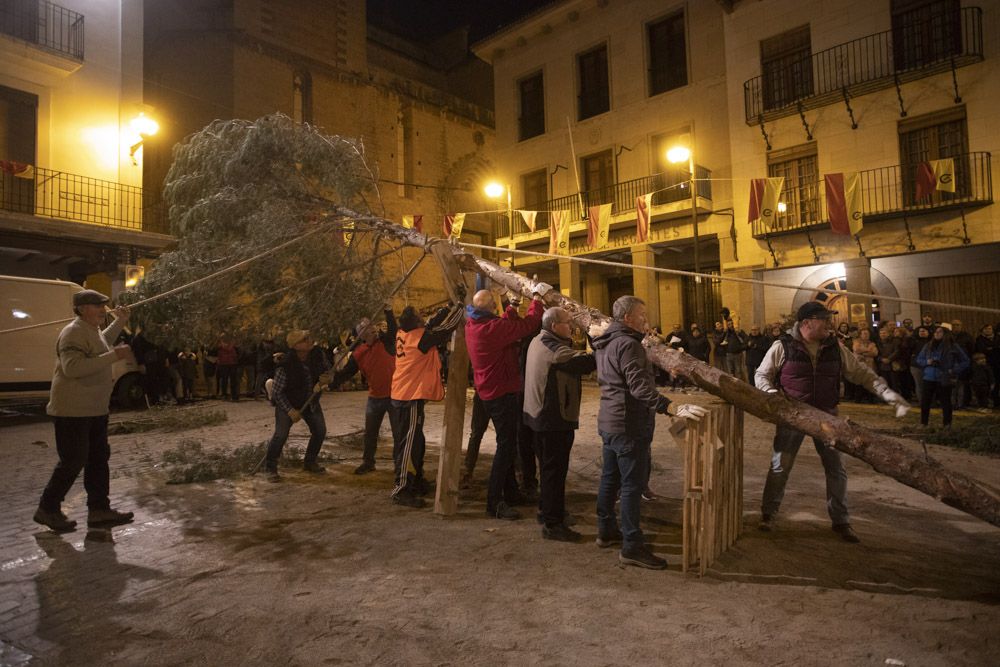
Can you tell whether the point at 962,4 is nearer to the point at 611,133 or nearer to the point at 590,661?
the point at 611,133

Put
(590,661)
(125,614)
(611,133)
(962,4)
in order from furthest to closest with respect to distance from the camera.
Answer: (611,133), (962,4), (125,614), (590,661)

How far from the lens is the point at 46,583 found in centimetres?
364

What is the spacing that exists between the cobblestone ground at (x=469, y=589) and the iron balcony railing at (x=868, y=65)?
13.5 metres

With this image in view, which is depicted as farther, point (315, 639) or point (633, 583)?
point (633, 583)

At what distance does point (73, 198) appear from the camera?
14.5 meters

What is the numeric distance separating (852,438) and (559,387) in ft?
6.37

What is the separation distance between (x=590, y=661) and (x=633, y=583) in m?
0.94

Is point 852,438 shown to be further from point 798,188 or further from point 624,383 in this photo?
point 798,188

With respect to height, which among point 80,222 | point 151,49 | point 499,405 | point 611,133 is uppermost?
point 151,49

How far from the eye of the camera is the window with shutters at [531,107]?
23.2 metres

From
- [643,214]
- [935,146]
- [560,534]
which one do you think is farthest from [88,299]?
[935,146]

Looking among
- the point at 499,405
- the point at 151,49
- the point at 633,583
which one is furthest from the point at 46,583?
the point at 151,49

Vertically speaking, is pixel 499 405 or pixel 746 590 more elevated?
pixel 499 405

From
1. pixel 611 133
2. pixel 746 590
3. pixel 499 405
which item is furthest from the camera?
pixel 611 133
